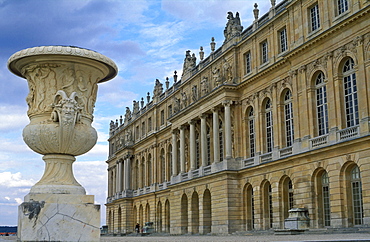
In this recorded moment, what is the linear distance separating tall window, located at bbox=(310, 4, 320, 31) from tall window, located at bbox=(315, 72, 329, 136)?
111 inches

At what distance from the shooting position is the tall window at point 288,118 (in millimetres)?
30719

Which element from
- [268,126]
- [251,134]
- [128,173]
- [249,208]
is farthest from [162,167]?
[268,126]

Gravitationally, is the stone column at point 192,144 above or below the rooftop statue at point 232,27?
below

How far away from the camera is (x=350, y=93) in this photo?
25.4 metres

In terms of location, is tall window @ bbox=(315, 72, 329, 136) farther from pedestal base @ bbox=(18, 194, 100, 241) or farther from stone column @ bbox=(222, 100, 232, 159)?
pedestal base @ bbox=(18, 194, 100, 241)

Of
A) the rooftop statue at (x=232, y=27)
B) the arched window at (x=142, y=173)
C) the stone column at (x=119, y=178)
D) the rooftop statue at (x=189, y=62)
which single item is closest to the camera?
the rooftop statue at (x=232, y=27)

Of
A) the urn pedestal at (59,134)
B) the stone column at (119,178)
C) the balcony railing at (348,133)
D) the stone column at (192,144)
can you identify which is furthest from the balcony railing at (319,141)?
the stone column at (119,178)

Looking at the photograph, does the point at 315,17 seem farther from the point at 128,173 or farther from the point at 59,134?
the point at 128,173

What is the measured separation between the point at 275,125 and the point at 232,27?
9743mm

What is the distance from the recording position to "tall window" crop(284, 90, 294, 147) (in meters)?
30.7

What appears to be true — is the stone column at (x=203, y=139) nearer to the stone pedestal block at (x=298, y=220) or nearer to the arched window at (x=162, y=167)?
the stone pedestal block at (x=298, y=220)

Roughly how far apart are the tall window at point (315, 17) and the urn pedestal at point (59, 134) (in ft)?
66.6

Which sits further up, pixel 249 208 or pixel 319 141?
pixel 319 141

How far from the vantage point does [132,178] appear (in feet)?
211
